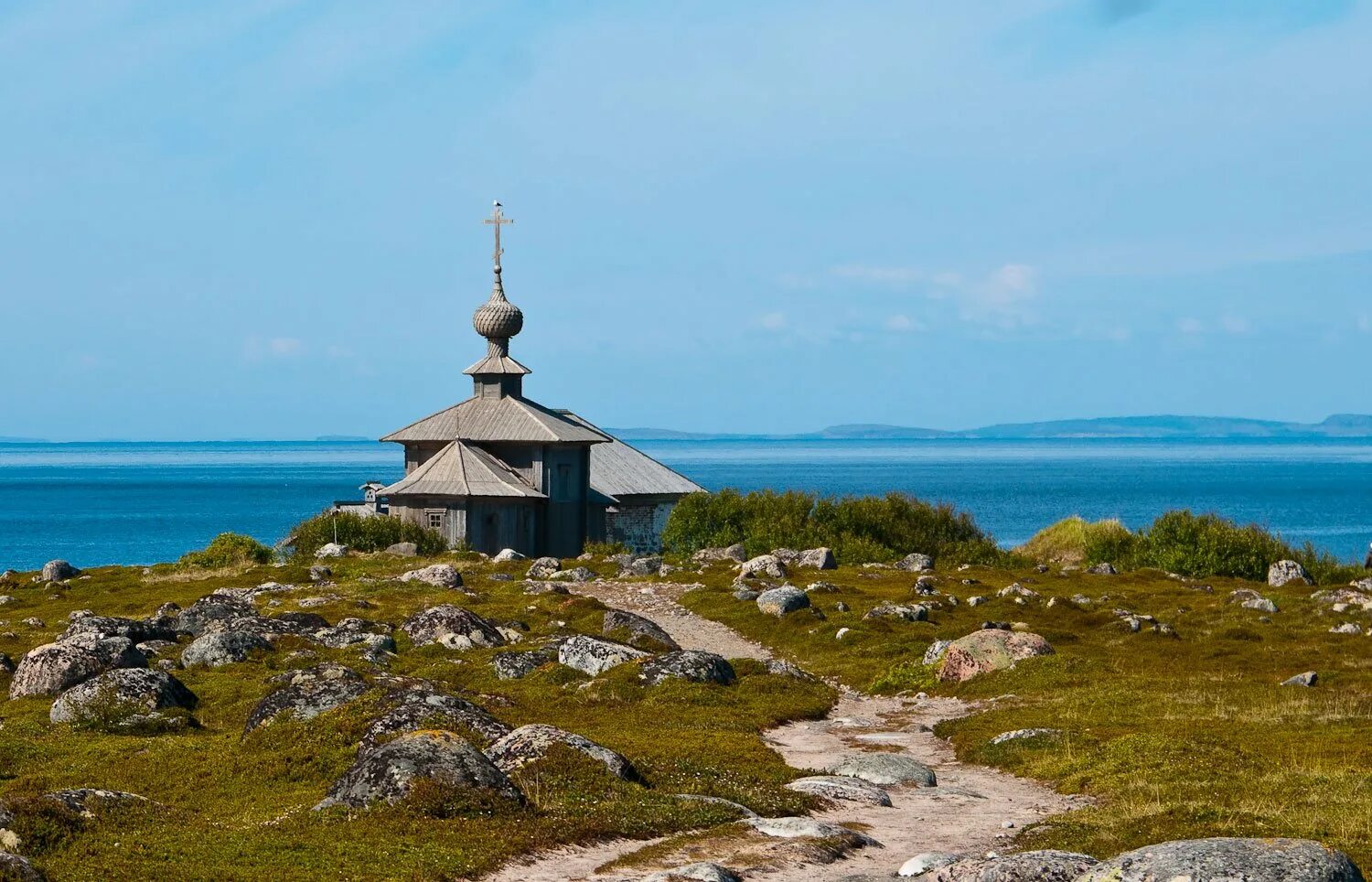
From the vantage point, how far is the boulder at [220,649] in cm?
3472

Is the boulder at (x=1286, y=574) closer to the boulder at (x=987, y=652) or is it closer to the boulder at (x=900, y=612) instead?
the boulder at (x=900, y=612)

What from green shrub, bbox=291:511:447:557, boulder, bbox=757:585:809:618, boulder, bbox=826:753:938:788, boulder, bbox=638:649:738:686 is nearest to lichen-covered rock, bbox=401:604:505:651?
boulder, bbox=638:649:738:686

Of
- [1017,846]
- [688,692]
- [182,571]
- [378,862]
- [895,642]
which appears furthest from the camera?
[182,571]

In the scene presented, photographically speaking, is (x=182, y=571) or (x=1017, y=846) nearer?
(x=1017, y=846)

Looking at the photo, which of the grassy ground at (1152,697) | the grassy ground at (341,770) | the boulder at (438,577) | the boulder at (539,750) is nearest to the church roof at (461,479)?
the boulder at (438,577)

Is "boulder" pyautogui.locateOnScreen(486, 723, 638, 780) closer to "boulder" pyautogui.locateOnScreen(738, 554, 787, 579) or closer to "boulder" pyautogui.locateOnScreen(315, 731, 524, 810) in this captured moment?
"boulder" pyautogui.locateOnScreen(315, 731, 524, 810)

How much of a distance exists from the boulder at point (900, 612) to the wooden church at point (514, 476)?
24.9m

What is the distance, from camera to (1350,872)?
14.1 meters

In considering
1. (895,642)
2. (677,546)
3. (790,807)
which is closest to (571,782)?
(790,807)

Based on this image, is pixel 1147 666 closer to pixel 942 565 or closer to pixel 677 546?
pixel 942 565

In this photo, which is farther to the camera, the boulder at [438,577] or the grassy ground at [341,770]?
the boulder at [438,577]

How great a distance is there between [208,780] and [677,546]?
4900cm

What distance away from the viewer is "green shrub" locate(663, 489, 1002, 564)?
6694 centimetres

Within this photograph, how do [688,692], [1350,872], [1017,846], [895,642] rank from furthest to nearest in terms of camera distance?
[895,642], [688,692], [1017,846], [1350,872]
